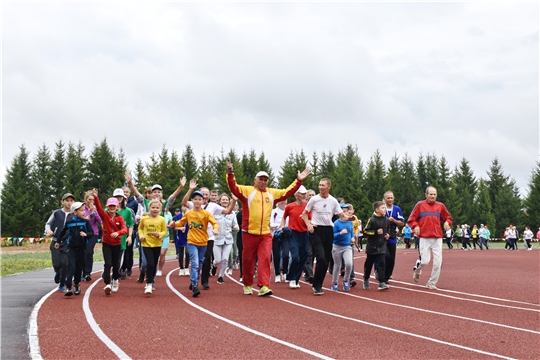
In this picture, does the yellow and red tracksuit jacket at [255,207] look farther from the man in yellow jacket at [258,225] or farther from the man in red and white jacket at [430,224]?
the man in red and white jacket at [430,224]

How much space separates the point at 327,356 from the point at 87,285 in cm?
856

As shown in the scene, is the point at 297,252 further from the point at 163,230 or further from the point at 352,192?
the point at 352,192

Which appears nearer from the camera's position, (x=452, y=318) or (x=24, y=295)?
(x=452, y=318)

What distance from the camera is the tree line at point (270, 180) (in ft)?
221

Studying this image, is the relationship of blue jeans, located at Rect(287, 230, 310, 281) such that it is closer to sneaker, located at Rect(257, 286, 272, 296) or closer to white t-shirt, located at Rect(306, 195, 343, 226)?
white t-shirt, located at Rect(306, 195, 343, 226)

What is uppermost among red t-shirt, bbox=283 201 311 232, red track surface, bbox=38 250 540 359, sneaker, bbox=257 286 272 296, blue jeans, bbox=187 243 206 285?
red t-shirt, bbox=283 201 311 232

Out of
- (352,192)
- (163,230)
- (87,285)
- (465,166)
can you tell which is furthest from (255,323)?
(465,166)

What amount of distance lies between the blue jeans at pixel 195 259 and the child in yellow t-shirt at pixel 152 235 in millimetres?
639

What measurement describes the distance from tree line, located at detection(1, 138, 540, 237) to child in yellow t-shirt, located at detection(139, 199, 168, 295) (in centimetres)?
5704

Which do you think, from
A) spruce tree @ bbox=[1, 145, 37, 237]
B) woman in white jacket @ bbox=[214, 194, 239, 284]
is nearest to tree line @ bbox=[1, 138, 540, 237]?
→ spruce tree @ bbox=[1, 145, 37, 237]

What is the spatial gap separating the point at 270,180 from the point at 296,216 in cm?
6459

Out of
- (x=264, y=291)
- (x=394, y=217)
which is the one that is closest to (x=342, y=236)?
(x=394, y=217)

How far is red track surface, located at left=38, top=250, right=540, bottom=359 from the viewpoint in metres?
6.55

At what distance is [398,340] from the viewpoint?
7.14 metres
